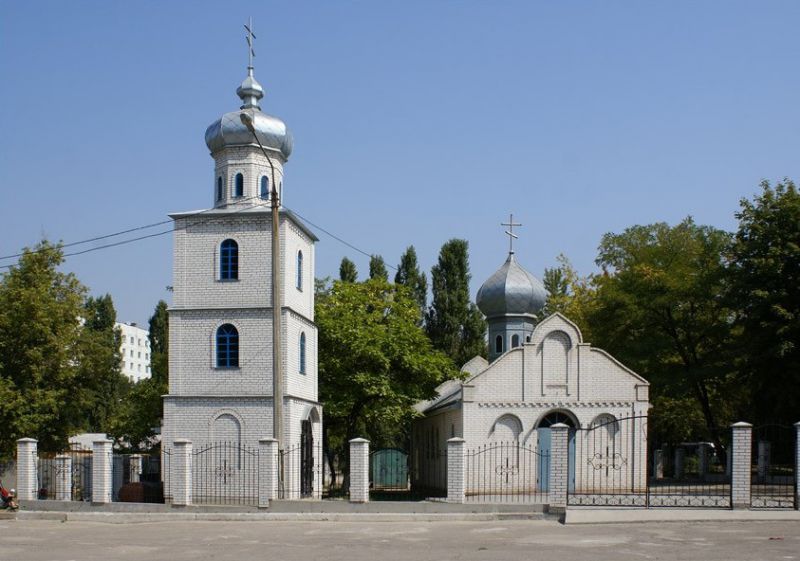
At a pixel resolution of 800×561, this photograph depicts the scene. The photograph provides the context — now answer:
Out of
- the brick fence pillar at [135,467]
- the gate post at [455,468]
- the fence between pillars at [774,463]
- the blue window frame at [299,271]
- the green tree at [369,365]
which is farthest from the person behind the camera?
the green tree at [369,365]

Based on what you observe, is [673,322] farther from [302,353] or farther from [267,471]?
[267,471]

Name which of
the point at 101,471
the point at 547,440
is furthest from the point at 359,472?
the point at 547,440

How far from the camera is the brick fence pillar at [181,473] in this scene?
2642 centimetres

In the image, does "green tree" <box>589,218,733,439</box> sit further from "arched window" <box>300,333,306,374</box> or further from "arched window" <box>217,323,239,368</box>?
"arched window" <box>217,323,239,368</box>

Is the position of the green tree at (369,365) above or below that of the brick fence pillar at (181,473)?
above

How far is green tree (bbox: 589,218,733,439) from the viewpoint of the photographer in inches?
1663

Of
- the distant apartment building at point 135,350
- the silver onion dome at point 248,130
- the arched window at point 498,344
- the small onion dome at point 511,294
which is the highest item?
the silver onion dome at point 248,130

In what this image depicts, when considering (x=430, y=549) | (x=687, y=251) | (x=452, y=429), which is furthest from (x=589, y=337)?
(x=430, y=549)

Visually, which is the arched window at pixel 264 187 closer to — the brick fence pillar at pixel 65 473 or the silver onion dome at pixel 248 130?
the silver onion dome at pixel 248 130

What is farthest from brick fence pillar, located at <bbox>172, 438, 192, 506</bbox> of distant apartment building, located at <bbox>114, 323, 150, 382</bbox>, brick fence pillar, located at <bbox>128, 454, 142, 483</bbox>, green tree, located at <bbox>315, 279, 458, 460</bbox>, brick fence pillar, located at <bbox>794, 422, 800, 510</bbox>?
distant apartment building, located at <bbox>114, 323, 150, 382</bbox>

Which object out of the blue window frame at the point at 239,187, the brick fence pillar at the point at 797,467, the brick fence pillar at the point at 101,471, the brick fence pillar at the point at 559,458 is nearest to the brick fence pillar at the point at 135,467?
the brick fence pillar at the point at 101,471

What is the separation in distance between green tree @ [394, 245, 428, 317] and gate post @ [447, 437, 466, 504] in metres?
33.5

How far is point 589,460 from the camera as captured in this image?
114ft

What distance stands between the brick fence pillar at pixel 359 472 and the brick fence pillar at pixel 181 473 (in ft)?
13.9
